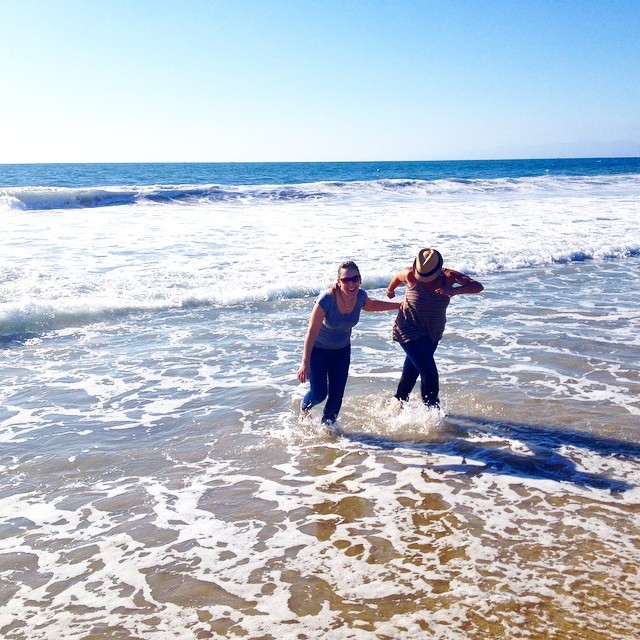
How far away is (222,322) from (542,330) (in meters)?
4.94

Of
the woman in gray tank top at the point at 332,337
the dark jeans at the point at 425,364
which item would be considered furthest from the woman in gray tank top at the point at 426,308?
the woman in gray tank top at the point at 332,337

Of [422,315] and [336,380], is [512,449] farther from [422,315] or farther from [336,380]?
[336,380]

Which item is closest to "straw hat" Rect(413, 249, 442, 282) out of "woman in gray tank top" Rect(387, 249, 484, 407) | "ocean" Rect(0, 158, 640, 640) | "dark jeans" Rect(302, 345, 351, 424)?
"woman in gray tank top" Rect(387, 249, 484, 407)

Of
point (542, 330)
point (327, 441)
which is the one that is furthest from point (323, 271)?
point (327, 441)

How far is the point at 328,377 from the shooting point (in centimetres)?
616

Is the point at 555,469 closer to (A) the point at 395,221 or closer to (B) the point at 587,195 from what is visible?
(A) the point at 395,221

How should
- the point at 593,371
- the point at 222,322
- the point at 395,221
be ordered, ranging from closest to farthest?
the point at 593,371 < the point at 222,322 < the point at 395,221

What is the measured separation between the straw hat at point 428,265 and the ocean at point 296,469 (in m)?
1.37

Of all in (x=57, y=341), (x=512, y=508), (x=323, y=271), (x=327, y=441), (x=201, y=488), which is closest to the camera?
(x=512, y=508)

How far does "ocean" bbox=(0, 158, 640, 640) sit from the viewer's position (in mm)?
3611

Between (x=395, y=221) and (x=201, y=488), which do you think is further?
(x=395, y=221)

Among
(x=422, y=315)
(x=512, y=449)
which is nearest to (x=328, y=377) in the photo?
(x=422, y=315)

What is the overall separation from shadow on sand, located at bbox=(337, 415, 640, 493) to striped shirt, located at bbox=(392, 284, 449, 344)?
0.93m

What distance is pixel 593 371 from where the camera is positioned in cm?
774
